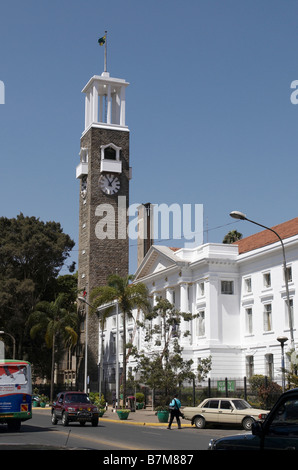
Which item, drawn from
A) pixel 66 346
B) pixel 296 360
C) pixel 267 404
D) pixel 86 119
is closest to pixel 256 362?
pixel 267 404

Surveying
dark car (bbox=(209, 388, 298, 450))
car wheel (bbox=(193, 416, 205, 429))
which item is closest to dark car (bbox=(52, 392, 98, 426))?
car wheel (bbox=(193, 416, 205, 429))

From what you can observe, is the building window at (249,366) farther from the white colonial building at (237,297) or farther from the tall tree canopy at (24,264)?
the tall tree canopy at (24,264)

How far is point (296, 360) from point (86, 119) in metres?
53.3

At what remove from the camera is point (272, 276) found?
4872 cm

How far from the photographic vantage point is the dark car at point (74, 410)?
3006 cm

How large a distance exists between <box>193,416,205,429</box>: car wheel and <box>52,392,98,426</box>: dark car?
15.5 ft

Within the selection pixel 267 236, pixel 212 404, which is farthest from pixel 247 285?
pixel 212 404

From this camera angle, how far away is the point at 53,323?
222ft

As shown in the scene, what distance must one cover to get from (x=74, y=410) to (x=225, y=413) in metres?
6.93

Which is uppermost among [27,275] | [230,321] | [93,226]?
[93,226]

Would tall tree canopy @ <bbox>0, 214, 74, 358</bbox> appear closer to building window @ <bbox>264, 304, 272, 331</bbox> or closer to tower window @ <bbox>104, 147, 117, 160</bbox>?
tower window @ <bbox>104, 147, 117, 160</bbox>
